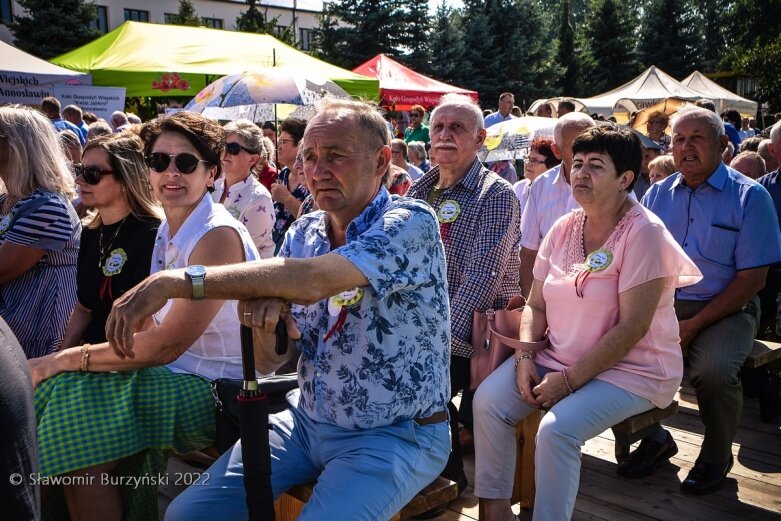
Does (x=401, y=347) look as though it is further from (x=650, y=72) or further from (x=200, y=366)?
(x=650, y=72)

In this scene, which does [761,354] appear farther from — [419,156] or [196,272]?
[419,156]

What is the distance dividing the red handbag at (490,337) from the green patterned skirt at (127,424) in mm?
1389

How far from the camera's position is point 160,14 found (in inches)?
1949

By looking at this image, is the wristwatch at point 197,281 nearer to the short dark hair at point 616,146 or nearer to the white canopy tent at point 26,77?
the short dark hair at point 616,146

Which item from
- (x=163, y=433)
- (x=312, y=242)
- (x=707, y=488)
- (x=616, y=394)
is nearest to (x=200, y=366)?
(x=163, y=433)

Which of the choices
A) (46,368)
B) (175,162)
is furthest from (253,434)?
(175,162)

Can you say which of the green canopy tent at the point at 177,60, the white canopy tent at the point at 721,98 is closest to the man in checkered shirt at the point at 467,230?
the green canopy tent at the point at 177,60

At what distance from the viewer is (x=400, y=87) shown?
1806 centimetres


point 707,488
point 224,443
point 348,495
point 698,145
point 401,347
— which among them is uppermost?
point 698,145

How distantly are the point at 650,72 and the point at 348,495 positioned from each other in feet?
85.5

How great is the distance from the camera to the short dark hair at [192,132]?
9.48 feet

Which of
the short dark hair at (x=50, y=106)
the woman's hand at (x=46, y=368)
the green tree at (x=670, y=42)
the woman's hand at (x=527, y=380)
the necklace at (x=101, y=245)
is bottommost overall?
the woman's hand at (x=527, y=380)

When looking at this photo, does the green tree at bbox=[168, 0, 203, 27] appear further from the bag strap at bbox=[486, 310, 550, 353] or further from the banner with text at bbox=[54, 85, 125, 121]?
the bag strap at bbox=[486, 310, 550, 353]

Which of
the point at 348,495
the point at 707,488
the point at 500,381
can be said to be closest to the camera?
the point at 348,495
